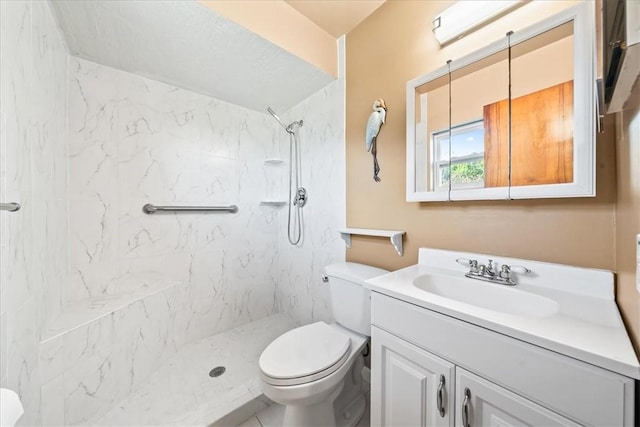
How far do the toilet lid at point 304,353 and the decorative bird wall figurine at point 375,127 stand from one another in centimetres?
98

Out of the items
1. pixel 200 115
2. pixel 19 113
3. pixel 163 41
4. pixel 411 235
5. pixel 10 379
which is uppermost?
pixel 163 41

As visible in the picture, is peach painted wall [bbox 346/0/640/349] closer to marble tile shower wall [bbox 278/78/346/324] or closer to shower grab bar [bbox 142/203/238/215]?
marble tile shower wall [bbox 278/78/346/324]

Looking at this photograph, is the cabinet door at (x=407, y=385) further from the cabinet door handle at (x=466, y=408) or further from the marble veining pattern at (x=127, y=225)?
the marble veining pattern at (x=127, y=225)

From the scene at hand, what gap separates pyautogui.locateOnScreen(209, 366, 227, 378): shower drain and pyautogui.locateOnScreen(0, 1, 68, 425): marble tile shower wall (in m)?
0.77

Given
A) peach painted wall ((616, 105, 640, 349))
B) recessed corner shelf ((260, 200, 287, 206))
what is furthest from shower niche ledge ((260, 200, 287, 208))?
peach painted wall ((616, 105, 640, 349))

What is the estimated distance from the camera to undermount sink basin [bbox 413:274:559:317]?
0.79 metres

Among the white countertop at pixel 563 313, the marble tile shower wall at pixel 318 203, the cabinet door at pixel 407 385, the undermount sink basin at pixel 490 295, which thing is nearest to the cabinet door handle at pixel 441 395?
the cabinet door at pixel 407 385

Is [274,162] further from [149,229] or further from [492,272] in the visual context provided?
[492,272]

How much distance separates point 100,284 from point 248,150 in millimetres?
1508

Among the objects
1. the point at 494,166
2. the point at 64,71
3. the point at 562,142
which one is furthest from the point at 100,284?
the point at 562,142

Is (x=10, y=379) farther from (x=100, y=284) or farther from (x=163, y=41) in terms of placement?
(x=163, y=41)

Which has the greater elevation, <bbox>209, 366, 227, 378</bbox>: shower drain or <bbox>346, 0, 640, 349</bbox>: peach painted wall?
<bbox>346, 0, 640, 349</bbox>: peach painted wall

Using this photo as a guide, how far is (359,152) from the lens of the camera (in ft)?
5.19

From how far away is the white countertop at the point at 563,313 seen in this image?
0.50 metres
